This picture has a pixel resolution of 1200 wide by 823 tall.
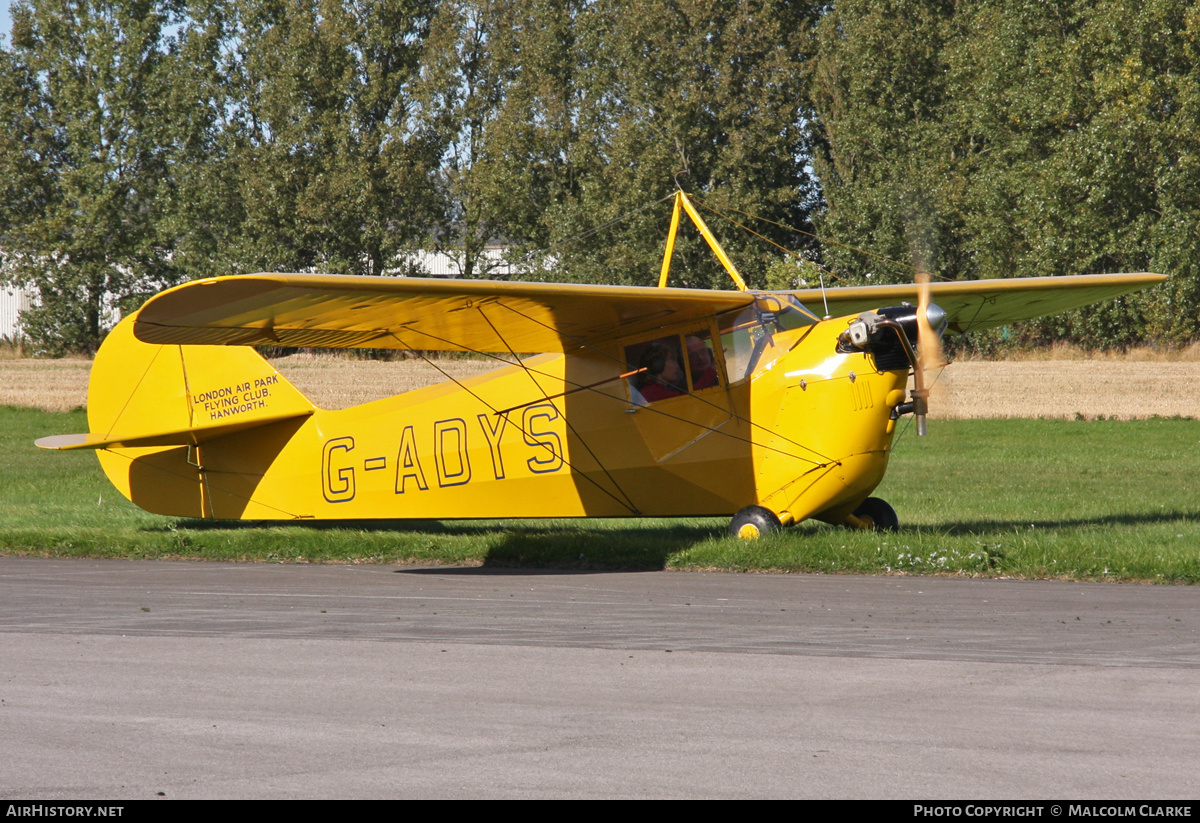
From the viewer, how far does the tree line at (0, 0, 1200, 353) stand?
46875mm

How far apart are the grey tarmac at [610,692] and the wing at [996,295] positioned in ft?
14.8

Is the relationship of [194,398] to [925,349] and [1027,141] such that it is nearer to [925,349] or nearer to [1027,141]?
[925,349]

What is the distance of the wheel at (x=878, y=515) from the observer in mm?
12469

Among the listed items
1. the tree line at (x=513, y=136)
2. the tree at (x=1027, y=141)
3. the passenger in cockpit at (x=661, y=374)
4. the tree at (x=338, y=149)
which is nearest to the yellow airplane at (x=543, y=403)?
the passenger in cockpit at (x=661, y=374)

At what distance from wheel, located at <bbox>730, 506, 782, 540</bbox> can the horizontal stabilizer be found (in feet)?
17.3

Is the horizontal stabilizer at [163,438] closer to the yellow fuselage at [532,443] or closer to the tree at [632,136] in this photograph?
the yellow fuselage at [532,443]

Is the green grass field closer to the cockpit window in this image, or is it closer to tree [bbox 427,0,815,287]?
the cockpit window

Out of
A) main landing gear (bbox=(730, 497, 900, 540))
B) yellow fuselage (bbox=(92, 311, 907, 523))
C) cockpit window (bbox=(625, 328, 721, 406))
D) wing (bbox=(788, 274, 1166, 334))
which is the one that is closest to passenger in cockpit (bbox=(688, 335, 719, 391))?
cockpit window (bbox=(625, 328, 721, 406))

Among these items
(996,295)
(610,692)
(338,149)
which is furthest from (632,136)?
(610,692)

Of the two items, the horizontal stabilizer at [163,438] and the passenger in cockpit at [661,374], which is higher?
the passenger in cockpit at [661,374]

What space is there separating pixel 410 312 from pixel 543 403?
2.08 m

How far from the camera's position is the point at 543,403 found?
12344 mm

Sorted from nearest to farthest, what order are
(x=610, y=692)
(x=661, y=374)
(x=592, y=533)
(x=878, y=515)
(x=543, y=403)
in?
(x=610, y=692)
(x=661, y=374)
(x=543, y=403)
(x=878, y=515)
(x=592, y=533)

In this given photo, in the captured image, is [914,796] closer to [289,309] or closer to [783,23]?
[289,309]
